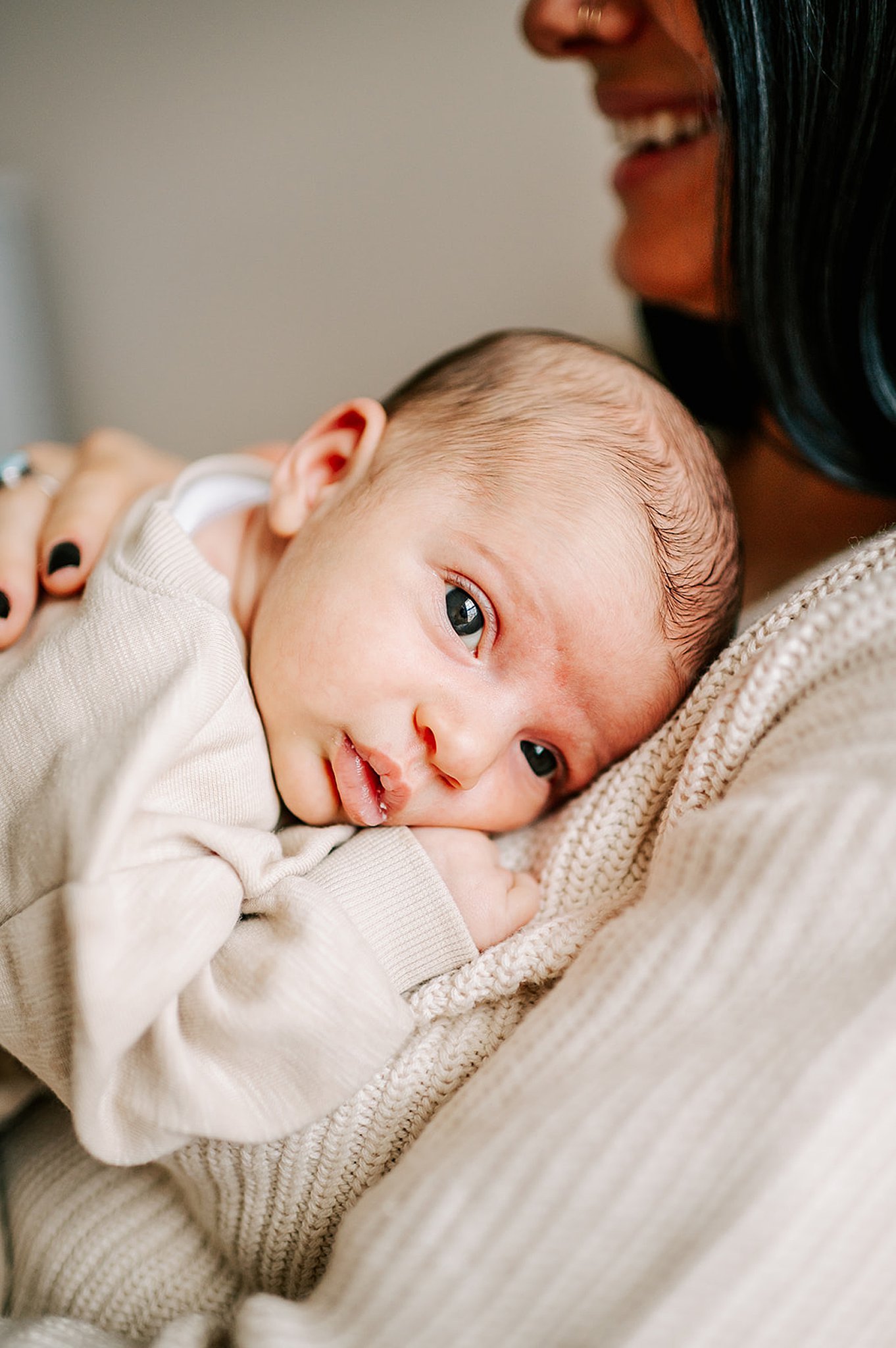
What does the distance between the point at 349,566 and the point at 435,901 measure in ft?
1.05

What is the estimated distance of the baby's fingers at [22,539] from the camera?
88cm

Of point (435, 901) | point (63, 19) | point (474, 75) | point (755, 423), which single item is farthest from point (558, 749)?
point (63, 19)

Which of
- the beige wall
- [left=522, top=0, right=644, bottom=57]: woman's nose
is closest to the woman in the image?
[left=522, top=0, right=644, bottom=57]: woman's nose

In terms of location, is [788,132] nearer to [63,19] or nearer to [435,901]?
[435,901]

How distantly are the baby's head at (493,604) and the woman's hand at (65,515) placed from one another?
210 mm

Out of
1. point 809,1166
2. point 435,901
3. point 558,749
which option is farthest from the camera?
point 558,749

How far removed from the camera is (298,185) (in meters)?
2.06

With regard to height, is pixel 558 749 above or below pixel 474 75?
below

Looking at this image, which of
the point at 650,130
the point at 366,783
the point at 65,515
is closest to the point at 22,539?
the point at 65,515

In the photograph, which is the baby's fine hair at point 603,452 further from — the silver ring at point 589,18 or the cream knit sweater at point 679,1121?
the silver ring at point 589,18

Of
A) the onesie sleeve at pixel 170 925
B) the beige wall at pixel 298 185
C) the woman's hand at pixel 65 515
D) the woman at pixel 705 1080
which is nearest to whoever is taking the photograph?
the woman at pixel 705 1080

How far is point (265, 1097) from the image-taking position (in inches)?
25.9

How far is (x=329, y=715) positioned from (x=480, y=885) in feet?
0.68

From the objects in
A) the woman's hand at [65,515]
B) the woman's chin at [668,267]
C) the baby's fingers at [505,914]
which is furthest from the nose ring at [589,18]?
the baby's fingers at [505,914]
